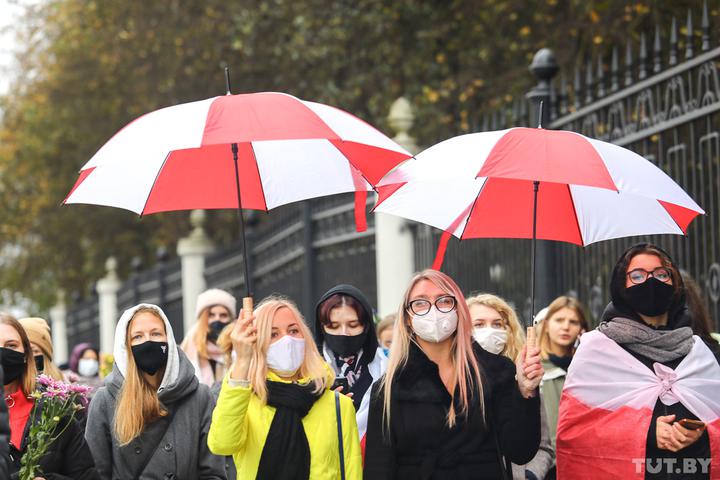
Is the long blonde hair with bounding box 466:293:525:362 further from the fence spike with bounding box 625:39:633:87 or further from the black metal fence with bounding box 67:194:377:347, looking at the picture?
the black metal fence with bounding box 67:194:377:347

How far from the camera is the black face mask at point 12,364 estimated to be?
573 centimetres

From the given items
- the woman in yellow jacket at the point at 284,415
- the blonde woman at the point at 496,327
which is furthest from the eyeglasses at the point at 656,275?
the woman in yellow jacket at the point at 284,415

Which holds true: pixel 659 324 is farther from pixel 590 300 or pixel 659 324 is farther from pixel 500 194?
pixel 590 300

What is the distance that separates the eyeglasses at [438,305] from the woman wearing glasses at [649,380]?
0.64m

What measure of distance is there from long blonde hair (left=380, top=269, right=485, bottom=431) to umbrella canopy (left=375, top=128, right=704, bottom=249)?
1.42 feet

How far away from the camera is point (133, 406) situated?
5871mm

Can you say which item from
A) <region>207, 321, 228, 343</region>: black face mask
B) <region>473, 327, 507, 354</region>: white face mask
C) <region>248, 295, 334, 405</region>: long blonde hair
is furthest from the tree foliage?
<region>248, 295, 334, 405</region>: long blonde hair

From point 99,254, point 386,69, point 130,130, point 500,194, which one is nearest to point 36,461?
point 130,130

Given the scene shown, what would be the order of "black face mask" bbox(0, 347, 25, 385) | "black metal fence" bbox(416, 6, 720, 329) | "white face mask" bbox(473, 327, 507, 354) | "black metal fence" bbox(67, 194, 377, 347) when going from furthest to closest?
1. "black metal fence" bbox(67, 194, 377, 347)
2. "black metal fence" bbox(416, 6, 720, 329)
3. "white face mask" bbox(473, 327, 507, 354)
4. "black face mask" bbox(0, 347, 25, 385)

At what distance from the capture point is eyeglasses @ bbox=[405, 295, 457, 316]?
5.28m

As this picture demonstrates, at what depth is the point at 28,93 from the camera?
20703 millimetres

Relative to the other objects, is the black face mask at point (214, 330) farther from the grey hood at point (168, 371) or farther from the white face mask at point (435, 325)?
the white face mask at point (435, 325)

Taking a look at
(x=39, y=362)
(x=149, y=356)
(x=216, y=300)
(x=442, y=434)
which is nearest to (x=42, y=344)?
(x=39, y=362)

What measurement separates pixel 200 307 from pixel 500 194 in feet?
10.5
